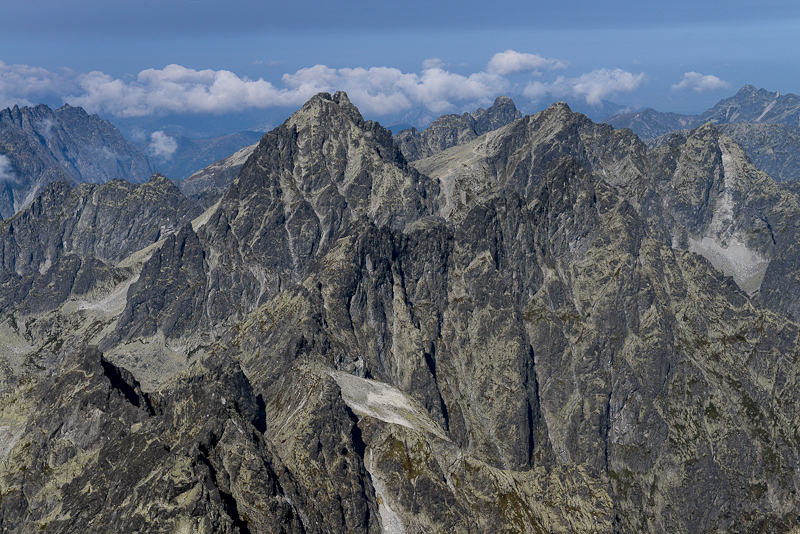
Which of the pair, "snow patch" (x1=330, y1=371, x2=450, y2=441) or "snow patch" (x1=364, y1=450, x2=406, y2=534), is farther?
"snow patch" (x1=330, y1=371, x2=450, y2=441)

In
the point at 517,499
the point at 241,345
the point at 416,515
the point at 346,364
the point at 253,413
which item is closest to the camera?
the point at 416,515

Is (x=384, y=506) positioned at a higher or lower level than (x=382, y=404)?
lower

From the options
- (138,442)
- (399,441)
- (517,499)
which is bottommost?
(517,499)

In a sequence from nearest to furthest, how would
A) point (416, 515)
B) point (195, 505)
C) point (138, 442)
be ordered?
point (195, 505) → point (138, 442) → point (416, 515)

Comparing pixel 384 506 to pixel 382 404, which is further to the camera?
pixel 382 404

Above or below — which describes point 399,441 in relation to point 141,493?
below

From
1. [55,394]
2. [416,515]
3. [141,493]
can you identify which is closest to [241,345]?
[55,394]

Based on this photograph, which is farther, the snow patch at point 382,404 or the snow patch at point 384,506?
the snow patch at point 382,404

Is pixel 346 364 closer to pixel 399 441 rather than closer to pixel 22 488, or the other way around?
pixel 399 441

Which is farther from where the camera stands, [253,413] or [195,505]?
[253,413]
